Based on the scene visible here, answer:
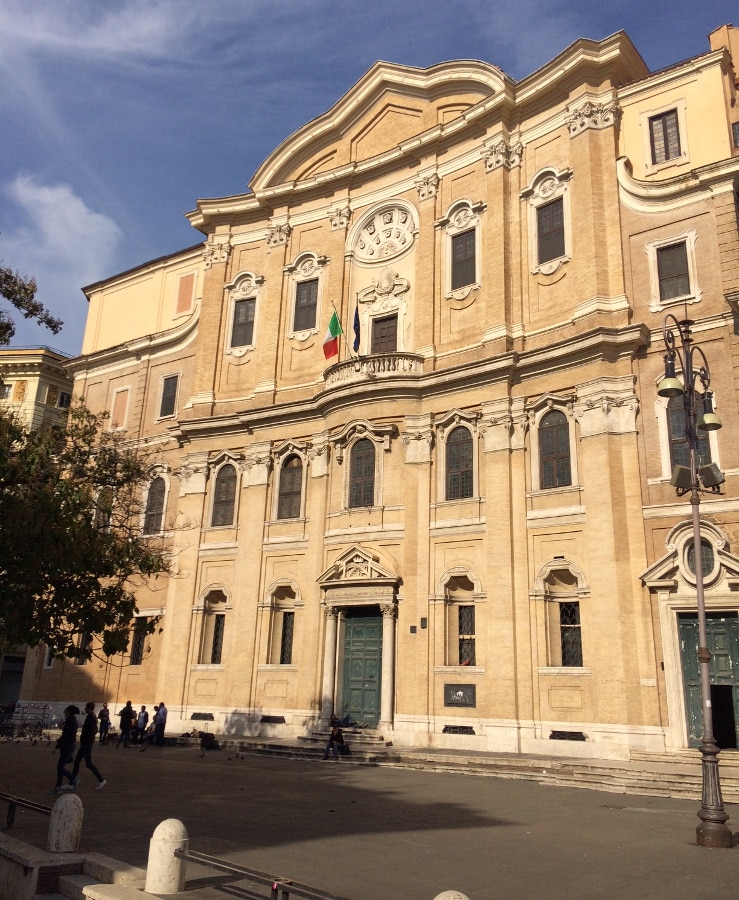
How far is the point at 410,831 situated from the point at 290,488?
60.6ft

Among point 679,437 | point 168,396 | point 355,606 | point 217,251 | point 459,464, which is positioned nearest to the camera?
point 679,437

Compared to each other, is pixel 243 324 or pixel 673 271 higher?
pixel 243 324

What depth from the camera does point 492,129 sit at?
91.6 ft

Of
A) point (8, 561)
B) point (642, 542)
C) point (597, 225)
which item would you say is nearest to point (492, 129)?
point (597, 225)

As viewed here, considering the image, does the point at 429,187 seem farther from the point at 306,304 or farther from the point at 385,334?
the point at 306,304

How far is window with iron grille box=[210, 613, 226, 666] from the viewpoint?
29.0 metres

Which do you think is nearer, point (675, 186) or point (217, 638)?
point (675, 186)

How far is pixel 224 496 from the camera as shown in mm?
30609

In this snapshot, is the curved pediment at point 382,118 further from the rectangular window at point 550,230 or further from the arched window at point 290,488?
the arched window at point 290,488

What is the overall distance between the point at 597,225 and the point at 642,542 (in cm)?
970

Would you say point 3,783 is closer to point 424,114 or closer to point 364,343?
point 364,343

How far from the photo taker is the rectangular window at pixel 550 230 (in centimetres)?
2578

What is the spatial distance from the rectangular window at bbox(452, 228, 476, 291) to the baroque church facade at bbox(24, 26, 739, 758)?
7cm

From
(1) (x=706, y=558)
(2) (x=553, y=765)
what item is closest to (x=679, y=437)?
(1) (x=706, y=558)
